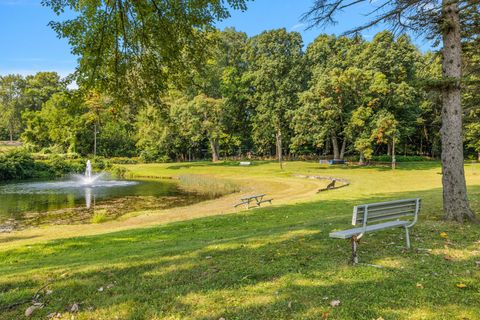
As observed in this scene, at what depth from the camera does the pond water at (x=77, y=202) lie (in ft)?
53.9

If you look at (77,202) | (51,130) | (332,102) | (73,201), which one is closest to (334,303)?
(77,202)

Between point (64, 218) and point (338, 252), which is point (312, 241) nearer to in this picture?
point (338, 252)

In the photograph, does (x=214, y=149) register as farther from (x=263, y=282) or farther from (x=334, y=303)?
(x=334, y=303)

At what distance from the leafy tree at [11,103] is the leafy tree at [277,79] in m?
59.3

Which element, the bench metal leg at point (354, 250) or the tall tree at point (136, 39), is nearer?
the bench metal leg at point (354, 250)

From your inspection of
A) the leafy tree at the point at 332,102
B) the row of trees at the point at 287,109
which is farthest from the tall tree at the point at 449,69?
the leafy tree at the point at 332,102

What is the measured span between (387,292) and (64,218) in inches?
632

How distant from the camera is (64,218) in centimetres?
1658

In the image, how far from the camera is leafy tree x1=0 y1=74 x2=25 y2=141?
79.5 m

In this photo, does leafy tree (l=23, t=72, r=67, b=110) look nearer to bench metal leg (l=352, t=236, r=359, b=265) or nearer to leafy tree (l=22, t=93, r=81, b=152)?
leafy tree (l=22, t=93, r=81, b=152)

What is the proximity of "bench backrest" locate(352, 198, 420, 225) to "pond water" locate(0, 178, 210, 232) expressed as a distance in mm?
13153

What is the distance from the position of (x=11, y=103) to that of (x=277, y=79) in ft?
214

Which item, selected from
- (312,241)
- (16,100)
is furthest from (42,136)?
(312,241)

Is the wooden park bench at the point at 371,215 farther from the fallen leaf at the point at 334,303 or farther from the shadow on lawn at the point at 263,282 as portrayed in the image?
the fallen leaf at the point at 334,303
